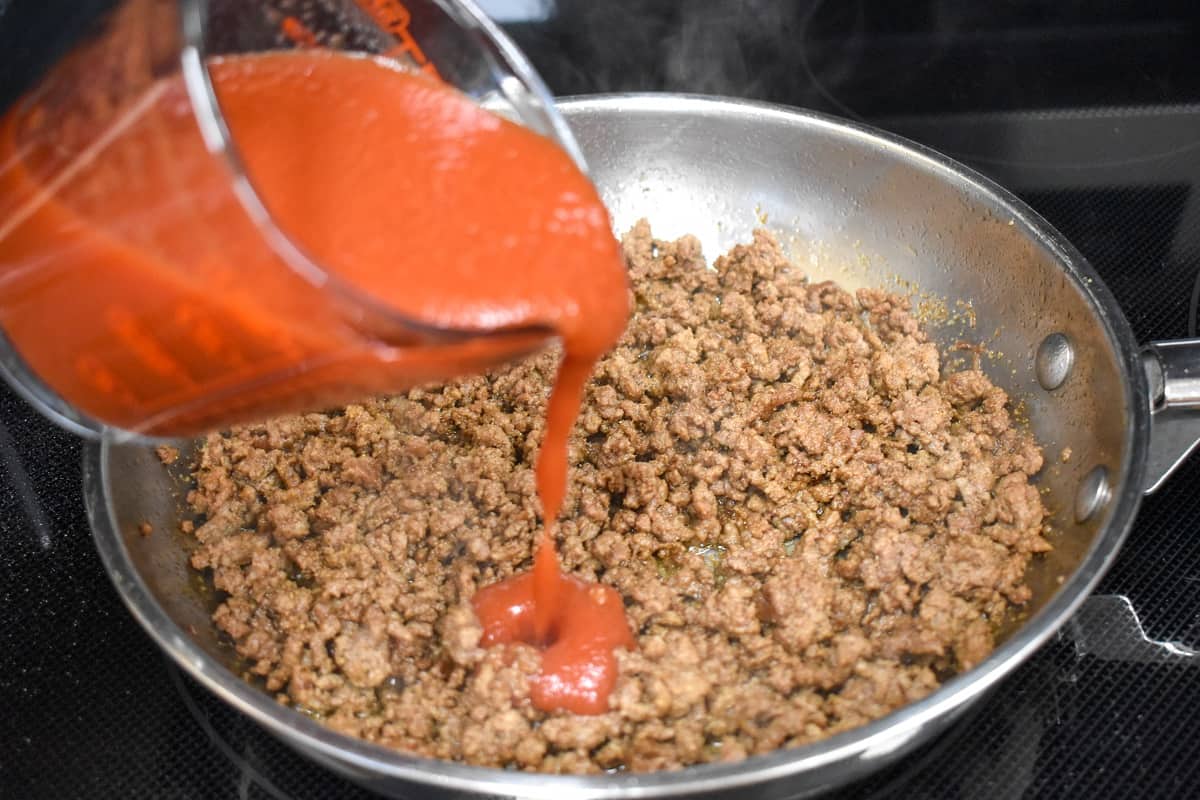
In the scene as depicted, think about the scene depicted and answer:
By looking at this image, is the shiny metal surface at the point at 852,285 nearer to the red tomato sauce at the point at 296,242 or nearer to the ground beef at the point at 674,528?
the ground beef at the point at 674,528

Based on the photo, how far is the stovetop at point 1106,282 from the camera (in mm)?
1771

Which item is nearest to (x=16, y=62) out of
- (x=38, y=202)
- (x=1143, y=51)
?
(x=38, y=202)

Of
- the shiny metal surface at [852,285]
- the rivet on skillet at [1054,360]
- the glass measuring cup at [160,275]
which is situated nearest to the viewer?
the glass measuring cup at [160,275]

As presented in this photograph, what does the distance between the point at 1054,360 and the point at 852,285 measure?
0.52 meters

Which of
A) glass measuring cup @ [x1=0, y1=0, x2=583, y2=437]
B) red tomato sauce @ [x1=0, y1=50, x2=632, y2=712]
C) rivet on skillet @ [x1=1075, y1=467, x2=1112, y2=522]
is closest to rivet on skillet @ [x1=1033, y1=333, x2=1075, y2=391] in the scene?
rivet on skillet @ [x1=1075, y1=467, x2=1112, y2=522]

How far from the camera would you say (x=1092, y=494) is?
190 centimetres

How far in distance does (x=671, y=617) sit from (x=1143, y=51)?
2.08 m

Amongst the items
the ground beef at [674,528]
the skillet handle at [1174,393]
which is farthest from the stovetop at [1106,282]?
the skillet handle at [1174,393]

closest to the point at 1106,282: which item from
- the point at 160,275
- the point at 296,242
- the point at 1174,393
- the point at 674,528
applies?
the point at 1174,393

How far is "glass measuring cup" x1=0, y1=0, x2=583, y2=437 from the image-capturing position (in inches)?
48.2

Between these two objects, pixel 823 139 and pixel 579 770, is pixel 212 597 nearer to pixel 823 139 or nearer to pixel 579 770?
pixel 579 770

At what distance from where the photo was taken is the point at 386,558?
2.00 m

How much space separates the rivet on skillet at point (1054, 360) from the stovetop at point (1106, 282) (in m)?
0.29

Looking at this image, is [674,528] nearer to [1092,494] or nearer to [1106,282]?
[1092,494]
